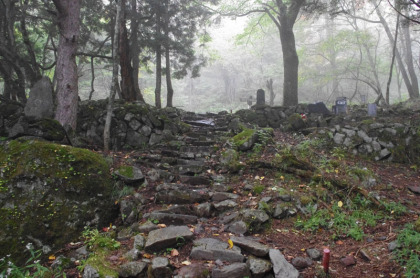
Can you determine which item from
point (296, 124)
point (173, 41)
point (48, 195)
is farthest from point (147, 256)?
point (173, 41)

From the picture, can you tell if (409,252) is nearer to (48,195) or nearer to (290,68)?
(48,195)

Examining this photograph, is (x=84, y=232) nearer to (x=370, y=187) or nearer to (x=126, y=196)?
(x=126, y=196)

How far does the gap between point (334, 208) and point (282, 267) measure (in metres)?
1.92

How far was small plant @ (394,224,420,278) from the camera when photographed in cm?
258

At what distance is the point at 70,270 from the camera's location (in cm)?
290

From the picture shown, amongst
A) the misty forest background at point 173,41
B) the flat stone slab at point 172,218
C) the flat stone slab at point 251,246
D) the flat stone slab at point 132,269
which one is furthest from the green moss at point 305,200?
the misty forest background at point 173,41

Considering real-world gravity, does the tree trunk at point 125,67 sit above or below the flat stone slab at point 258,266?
above

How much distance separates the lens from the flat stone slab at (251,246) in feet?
9.78

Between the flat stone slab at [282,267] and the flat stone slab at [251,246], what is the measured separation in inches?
4.4

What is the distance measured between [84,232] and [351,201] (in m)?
4.27

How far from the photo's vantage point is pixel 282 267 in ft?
9.00

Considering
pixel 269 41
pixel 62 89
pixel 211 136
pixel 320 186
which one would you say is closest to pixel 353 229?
pixel 320 186

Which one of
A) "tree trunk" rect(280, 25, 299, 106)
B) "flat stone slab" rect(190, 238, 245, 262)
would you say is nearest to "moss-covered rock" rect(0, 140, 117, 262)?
"flat stone slab" rect(190, 238, 245, 262)

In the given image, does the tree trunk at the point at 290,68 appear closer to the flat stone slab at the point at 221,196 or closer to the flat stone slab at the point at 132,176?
the flat stone slab at the point at 221,196
